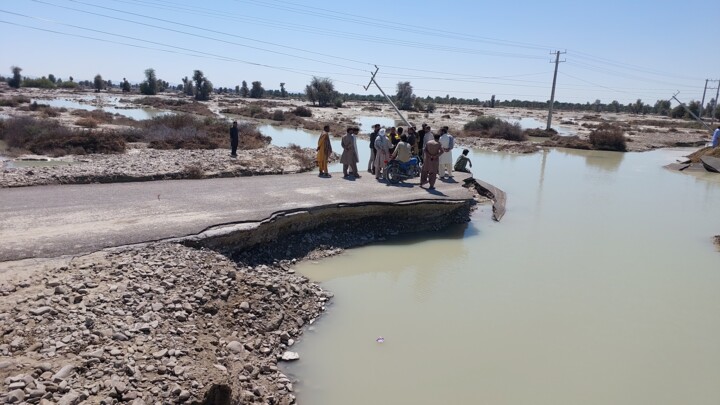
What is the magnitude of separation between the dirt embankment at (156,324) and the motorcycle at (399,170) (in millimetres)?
5045

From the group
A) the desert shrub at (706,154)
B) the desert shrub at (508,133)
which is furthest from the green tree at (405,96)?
the desert shrub at (706,154)

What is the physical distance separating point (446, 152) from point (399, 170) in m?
1.87

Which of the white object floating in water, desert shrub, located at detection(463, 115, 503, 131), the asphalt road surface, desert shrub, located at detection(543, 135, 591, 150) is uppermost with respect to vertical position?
desert shrub, located at detection(463, 115, 503, 131)

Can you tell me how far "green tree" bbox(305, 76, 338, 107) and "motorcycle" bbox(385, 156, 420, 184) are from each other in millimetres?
57405

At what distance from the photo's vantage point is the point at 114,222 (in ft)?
24.8

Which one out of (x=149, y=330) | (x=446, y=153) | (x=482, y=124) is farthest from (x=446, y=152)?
(x=482, y=124)

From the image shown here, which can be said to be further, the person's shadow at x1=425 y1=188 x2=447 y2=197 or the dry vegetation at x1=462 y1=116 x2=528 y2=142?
the dry vegetation at x1=462 y1=116 x2=528 y2=142

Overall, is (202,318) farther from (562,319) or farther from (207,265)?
(562,319)

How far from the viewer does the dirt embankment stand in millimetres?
4215

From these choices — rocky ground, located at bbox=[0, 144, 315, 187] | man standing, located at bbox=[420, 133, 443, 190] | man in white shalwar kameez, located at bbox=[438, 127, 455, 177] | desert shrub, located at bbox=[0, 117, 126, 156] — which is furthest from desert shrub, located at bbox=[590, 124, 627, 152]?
desert shrub, located at bbox=[0, 117, 126, 156]

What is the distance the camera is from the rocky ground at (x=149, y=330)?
4180 mm

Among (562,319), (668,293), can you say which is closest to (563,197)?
(668,293)

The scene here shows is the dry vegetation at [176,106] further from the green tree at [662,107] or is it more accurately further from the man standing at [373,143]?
the green tree at [662,107]

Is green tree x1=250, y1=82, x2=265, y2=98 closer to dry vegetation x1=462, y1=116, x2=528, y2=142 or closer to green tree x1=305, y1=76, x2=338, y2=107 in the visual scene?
green tree x1=305, y1=76, x2=338, y2=107
